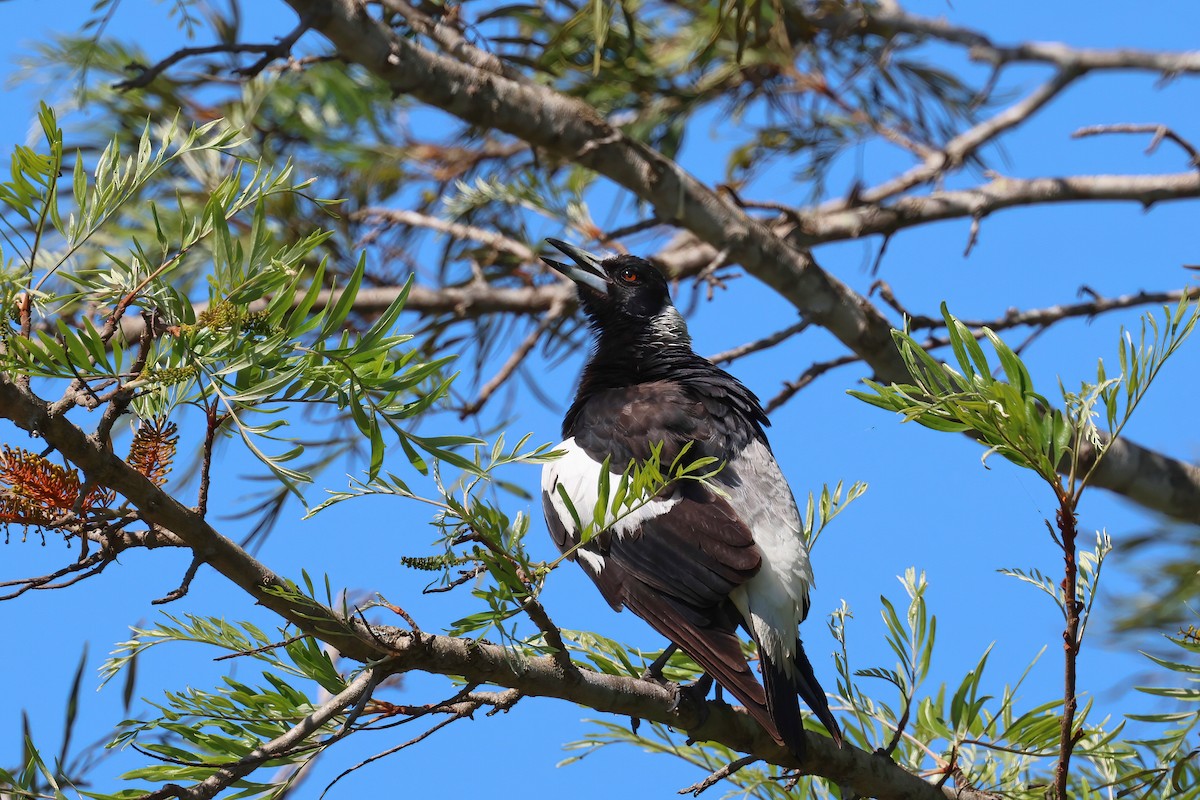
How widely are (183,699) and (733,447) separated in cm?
161

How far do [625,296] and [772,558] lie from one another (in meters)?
1.37

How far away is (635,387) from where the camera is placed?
3178 mm

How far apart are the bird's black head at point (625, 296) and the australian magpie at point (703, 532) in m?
0.29

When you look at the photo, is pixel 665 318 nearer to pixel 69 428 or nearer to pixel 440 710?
pixel 440 710

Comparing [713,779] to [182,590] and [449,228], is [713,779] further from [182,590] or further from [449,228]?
[449,228]

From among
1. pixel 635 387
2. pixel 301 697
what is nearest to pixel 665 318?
pixel 635 387

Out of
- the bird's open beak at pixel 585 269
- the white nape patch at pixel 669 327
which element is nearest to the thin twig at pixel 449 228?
the bird's open beak at pixel 585 269

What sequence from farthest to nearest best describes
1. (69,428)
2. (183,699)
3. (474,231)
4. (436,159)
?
(436,159) < (474,231) < (183,699) < (69,428)

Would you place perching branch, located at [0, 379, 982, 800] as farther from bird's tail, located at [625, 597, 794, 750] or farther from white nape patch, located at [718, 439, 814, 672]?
white nape patch, located at [718, 439, 814, 672]

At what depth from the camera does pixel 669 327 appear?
3.75 m

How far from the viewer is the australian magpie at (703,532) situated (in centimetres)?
230

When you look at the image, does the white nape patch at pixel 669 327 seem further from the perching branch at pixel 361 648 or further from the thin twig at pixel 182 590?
the thin twig at pixel 182 590

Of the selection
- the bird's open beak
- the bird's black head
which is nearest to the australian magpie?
the bird's black head

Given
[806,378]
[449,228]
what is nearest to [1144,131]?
[806,378]
